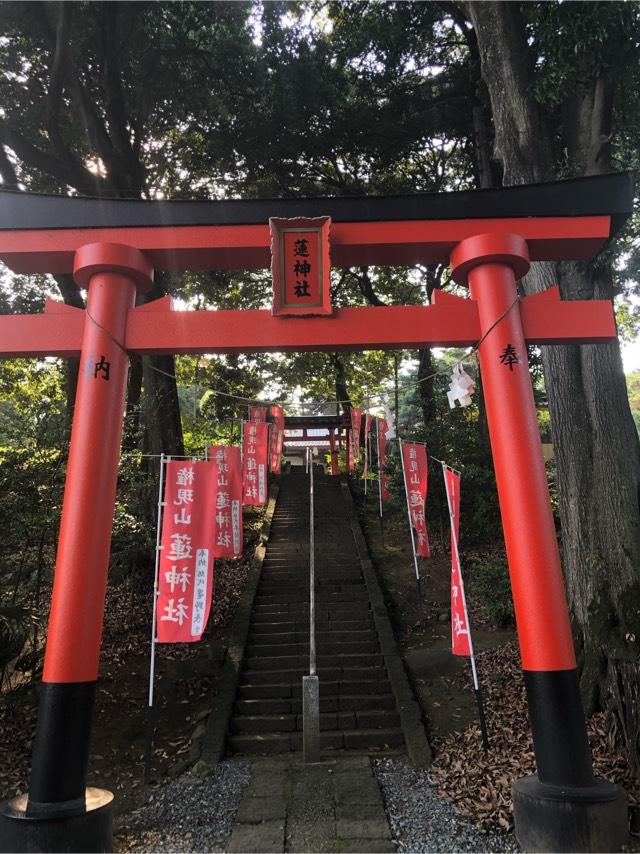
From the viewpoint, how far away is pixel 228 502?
9.23 m

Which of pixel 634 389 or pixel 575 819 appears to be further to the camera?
pixel 634 389

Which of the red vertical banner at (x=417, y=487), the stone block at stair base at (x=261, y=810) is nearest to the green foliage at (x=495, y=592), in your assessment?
the red vertical banner at (x=417, y=487)

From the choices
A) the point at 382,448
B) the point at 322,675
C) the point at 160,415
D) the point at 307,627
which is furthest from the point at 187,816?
the point at 382,448

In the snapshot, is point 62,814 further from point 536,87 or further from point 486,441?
point 486,441

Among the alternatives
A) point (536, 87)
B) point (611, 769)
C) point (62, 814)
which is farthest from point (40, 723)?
point (536, 87)

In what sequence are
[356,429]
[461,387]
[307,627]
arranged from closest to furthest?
[461,387], [307,627], [356,429]

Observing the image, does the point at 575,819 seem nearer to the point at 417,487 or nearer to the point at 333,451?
the point at 417,487

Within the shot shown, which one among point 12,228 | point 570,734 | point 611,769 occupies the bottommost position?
point 611,769

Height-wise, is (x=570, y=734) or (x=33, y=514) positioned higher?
(x=33, y=514)

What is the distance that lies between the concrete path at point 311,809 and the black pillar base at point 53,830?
47.3 inches

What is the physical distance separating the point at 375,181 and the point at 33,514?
1249 centimetres

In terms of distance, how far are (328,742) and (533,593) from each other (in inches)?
155

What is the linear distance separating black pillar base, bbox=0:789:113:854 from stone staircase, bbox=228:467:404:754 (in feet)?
9.68

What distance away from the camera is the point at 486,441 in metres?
13.5
